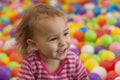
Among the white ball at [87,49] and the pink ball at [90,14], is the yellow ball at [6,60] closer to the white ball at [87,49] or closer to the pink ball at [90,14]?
the white ball at [87,49]

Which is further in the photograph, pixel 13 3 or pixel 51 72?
pixel 13 3

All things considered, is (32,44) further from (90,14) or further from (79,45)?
(90,14)

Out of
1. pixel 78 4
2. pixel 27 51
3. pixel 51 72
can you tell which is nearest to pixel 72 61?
pixel 51 72

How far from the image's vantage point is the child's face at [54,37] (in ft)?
3.50

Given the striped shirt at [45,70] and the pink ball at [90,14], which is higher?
the striped shirt at [45,70]

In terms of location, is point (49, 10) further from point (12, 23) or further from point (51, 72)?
point (12, 23)

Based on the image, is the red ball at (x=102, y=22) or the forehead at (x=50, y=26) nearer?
the forehead at (x=50, y=26)

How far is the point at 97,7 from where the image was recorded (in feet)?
8.03

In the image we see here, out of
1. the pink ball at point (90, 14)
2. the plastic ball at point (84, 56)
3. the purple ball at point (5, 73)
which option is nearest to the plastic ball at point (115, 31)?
the plastic ball at point (84, 56)

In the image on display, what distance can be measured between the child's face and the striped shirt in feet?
0.25

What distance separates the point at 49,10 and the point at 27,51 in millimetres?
237

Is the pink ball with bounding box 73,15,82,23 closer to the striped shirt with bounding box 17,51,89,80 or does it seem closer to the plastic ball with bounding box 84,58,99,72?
the plastic ball with bounding box 84,58,99,72

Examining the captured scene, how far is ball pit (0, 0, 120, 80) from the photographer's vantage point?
1.45 meters

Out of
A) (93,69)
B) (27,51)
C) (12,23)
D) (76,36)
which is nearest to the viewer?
(27,51)
